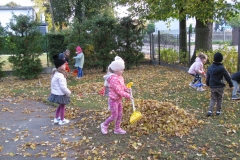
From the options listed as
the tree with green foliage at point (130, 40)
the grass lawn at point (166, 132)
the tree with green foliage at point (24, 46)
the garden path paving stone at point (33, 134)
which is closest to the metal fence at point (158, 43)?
the tree with green foliage at point (130, 40)

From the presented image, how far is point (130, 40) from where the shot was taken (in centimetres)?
1589

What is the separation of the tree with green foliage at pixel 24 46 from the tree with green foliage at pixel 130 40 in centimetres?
434

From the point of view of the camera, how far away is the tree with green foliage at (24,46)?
13.5 m

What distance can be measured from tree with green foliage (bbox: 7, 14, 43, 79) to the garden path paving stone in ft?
19.2

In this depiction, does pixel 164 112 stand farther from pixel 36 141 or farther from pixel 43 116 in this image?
pixel 43 116

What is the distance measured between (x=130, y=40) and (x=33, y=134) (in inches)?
423

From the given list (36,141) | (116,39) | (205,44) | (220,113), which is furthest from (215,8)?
(36,141)

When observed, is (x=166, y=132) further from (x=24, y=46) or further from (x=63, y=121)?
(x=24, y=46)

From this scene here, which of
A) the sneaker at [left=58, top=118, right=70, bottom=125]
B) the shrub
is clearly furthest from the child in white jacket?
the shrub

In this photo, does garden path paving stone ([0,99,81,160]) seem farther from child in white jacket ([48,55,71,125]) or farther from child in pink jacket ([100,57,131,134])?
child in pink jacket ([100,57,131,134])

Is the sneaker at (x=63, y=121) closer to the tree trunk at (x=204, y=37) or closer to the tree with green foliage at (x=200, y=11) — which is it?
the tree with green foliage at (x=200, y=11)

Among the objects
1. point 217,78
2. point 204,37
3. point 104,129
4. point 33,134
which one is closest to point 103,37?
point 204,37

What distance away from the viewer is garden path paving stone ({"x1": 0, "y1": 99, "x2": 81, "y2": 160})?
194 inches

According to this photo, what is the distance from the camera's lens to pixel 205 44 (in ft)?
46.9
